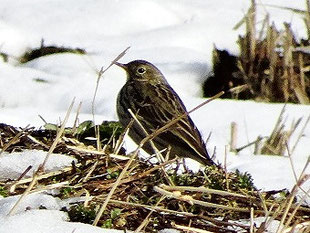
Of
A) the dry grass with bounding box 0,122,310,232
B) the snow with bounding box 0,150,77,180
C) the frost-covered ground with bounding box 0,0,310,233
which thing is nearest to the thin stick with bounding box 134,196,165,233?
the dry grass with bounding box 0,122,310,232

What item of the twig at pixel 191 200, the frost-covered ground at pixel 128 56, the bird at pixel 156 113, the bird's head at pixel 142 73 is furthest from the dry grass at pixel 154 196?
the bird's head at pixel 142 73

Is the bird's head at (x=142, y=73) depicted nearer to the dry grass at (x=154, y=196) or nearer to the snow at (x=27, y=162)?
the dry grass at (x=154, y=196)

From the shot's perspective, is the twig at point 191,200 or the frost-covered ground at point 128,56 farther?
the frost-covered ground at point 128,56

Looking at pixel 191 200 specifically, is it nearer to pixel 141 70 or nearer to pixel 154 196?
Answer: pixel 154 196

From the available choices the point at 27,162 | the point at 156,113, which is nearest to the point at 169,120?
the point at 156,113

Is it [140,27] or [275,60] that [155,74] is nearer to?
[275,60]
